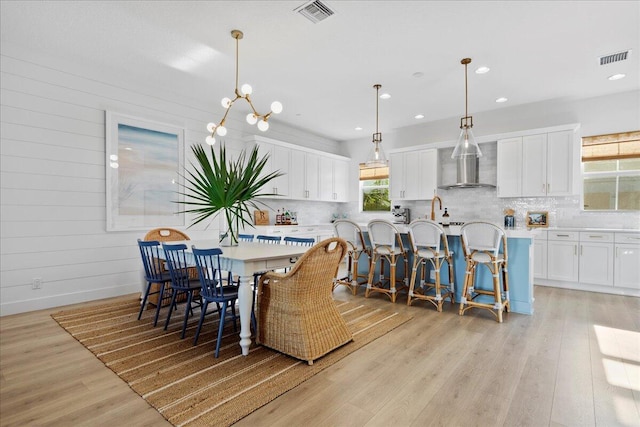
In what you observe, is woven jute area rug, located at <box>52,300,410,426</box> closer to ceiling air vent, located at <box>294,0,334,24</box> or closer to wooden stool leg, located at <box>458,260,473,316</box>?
wooden stool leg, located at <box>458,260,473,316</box>

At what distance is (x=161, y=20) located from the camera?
3.08 meters

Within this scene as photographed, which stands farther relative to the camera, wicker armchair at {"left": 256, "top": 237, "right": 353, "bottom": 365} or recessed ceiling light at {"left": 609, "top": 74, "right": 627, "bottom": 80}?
recessed ceiling light at {"left": 609, "top": 74, "right": 627, "bottom": 80}

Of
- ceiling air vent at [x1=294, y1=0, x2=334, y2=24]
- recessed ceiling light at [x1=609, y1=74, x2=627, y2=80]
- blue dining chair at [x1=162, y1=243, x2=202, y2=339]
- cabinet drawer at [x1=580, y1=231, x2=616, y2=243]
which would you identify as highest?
ceiling air vent at [x1=294, y1=0, x2=334, y2=24]

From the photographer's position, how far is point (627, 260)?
4.36 m

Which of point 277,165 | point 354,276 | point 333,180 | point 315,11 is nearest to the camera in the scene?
point 315,11

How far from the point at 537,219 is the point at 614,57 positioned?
8.14 feet

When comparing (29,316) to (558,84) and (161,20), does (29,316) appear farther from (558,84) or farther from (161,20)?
(558,84)

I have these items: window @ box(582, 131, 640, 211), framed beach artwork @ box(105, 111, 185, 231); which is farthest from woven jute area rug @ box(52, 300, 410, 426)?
window @ box(582, 131, 640, 211)

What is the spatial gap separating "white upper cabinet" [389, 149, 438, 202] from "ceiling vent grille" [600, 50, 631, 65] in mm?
2645

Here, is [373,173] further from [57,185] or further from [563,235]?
[57,185]

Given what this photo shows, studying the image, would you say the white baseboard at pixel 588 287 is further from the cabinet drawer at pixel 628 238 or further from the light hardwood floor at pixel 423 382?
the light hardwood floor at pixel 423 382

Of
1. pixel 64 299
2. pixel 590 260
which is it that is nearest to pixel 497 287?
pixel 590 260

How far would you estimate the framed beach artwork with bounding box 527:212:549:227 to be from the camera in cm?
529

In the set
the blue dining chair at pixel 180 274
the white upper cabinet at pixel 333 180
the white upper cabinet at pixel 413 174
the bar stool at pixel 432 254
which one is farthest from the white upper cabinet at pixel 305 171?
the blue dining chair at pixel 180 274
